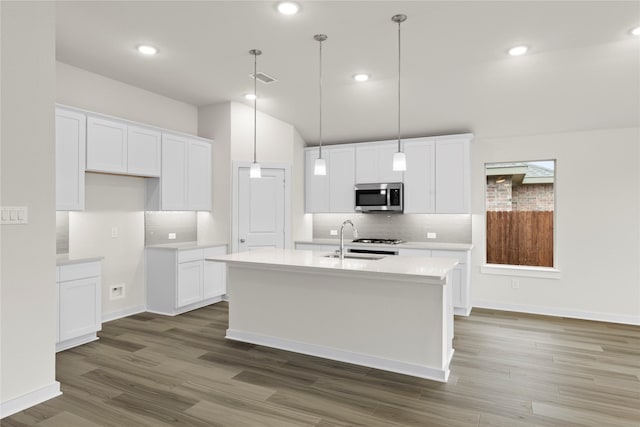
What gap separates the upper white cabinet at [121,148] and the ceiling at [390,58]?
64 centimetres

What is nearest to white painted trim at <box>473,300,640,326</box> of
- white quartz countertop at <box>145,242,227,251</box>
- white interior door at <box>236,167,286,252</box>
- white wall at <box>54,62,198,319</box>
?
white interior door at <box>236,167,286,252</box>

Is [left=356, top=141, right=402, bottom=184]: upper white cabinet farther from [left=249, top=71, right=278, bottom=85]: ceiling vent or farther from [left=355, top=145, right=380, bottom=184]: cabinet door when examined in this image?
[left=249, top=71, right=278, bottom=85]: ceiling vent

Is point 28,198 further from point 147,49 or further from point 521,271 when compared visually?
point 521,271

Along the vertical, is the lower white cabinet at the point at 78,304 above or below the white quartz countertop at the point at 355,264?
below

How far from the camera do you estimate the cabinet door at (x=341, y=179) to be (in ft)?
19.6

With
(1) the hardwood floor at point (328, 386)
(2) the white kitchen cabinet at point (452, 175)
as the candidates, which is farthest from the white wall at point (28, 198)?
(2) the white kitchen cabinet at point (452, 175)

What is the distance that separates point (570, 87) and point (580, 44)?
2.54ft

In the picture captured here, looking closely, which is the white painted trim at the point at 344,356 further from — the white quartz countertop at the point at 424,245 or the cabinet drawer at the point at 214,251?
the white quartz countertop at the point at 424,245

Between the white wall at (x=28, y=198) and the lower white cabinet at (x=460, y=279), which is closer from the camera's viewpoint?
the white wall at (x=28, y=198)

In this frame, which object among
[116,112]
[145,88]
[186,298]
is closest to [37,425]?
[186,298]

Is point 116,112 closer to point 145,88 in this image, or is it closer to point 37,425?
point 145,88

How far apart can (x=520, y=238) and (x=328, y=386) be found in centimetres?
378

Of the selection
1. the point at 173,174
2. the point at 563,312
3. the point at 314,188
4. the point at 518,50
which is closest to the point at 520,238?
the point at 563,312

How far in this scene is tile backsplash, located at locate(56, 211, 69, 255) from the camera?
4066 millimetres
